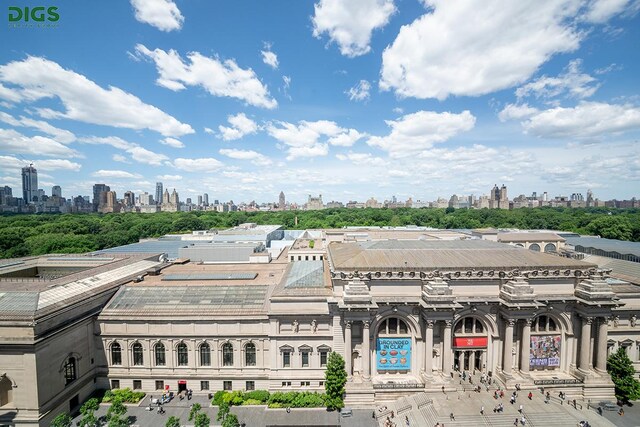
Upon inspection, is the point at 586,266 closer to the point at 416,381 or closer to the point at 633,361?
the point at 633,361

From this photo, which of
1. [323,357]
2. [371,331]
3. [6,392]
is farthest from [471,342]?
[6,392]

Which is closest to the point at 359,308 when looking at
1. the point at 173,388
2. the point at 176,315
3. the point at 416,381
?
the point at 416,381

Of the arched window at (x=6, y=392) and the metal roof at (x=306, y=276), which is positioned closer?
the arched window at (x=6, y=392)

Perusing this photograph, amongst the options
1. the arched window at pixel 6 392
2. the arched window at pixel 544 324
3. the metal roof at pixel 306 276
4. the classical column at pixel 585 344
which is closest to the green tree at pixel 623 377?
the classical column at pixel 585 344

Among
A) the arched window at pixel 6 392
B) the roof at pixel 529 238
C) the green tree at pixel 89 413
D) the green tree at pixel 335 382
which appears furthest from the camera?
the roof at pixel 529 238

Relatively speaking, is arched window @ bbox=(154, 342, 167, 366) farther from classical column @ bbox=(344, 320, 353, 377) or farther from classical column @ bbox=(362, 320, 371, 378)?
classical column @ bbox=(362, 320, 371, 378)

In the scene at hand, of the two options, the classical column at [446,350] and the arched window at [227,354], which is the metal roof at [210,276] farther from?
the classical column at [446,350]

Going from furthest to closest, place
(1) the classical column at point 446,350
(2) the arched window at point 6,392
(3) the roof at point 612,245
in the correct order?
(3) the roof at point 612,245
(1) the classical column at point 446,350
(2) the arched window at point 6,392
